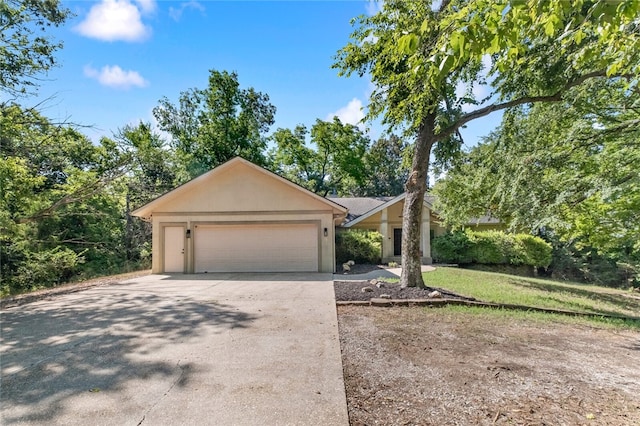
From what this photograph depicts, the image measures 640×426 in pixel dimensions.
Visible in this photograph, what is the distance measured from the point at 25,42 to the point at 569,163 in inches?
665

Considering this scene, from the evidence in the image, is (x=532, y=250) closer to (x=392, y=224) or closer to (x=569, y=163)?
(x=392, y=224)

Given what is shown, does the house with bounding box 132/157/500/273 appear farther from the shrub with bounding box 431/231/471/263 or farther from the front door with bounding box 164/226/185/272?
the shrub with bounding box 431/231/471/263

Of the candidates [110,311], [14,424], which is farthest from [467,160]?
[14,424]

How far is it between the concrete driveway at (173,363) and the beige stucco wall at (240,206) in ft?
18.9

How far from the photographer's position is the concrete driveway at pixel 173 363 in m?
2.95

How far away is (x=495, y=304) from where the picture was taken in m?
7.39

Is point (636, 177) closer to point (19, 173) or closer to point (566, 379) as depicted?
point (566, 379)

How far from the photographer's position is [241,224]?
44.4 feet

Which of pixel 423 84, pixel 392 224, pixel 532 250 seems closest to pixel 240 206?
pixel 423 84

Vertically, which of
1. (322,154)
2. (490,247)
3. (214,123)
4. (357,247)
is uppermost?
(214,123)

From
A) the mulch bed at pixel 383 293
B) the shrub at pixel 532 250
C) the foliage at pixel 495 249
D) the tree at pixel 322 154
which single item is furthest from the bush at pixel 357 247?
the tree at pixel 322 154

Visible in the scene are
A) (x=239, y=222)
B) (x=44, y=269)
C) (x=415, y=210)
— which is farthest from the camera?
(x=44, y=269)

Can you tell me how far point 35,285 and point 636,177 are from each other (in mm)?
22884

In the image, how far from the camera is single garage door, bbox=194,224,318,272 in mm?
13508
